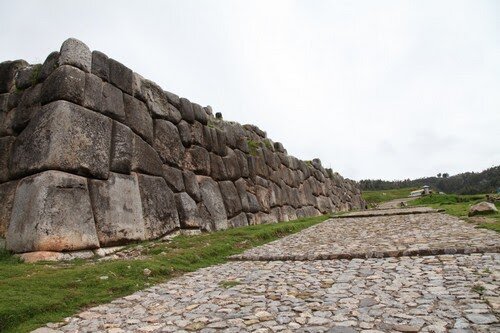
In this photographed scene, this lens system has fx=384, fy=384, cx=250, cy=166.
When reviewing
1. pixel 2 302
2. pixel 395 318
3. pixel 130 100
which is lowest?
pixel 395 318

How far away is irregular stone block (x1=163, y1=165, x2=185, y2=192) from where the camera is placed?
9.71m

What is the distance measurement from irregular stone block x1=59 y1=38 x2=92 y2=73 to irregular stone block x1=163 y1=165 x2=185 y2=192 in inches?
120

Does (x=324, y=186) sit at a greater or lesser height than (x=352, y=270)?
greater

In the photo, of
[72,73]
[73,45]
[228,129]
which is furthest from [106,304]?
[228,129]

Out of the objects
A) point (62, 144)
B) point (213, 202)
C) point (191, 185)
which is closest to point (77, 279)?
point (62, 144)

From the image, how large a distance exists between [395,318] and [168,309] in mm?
2211

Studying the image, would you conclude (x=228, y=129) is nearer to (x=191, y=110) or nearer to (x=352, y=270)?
(x=191, y=110)

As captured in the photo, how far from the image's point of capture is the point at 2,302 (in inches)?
149

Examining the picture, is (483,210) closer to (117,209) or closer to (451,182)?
(117,209)

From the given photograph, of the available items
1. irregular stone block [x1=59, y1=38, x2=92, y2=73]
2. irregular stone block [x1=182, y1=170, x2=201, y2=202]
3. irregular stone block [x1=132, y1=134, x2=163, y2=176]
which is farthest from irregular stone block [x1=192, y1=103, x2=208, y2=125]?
irregular stone block [x1=59, y1=38, x2=92, y2=73]

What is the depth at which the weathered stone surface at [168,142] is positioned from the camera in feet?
32.1

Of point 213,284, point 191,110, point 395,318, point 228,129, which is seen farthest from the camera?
point 228,129

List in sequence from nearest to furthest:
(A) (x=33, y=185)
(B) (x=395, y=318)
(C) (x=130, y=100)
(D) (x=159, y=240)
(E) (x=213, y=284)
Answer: (B) (x=395, y=318), (E) (x=213, y=284), (A) (x=33, y=185), (D) (x=159, y=240), (C) (x=130, y=100)

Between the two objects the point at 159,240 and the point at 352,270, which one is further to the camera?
the point at 159,240
